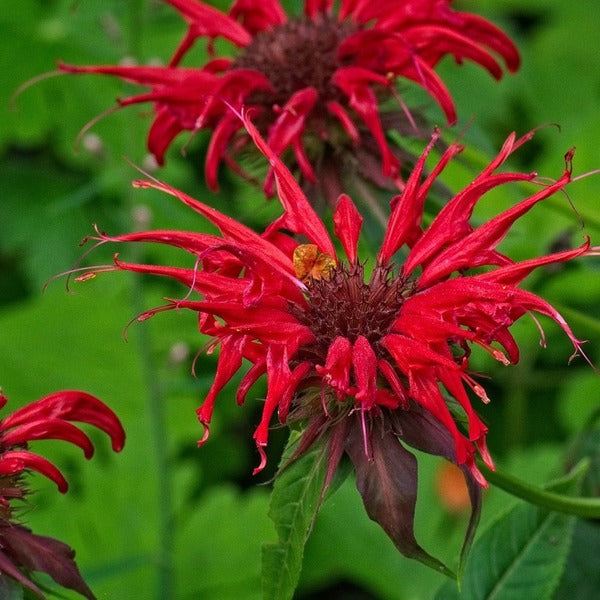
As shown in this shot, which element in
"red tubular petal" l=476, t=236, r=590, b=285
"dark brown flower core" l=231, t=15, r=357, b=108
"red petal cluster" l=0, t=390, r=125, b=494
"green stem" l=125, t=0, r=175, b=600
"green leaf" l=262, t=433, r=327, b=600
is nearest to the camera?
"green leaf" l=262, t=433, r=327, b=600

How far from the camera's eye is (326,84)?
68.4 inches

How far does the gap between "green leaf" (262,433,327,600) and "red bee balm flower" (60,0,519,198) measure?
546 millimetres

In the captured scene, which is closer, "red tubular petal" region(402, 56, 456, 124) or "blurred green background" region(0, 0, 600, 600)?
"red tubular petal" region(402, 56, 456, 124)

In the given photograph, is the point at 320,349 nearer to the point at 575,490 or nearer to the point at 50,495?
the point at 575,490

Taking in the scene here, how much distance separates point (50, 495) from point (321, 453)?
158 cm

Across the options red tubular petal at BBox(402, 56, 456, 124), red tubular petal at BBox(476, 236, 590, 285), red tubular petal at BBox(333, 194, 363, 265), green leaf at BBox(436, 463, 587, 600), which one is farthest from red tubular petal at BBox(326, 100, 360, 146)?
green leaf at BBox(436, 463, 587, 600)

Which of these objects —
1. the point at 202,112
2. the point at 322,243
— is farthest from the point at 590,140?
the point at 322,243

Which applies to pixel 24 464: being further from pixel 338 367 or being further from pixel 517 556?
pixel 517 556

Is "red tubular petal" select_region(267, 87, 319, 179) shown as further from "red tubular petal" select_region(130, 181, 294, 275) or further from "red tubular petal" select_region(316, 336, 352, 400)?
"red tubular petal" select_region(316, 336, 352, 400)

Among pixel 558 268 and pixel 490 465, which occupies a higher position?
pixel 558 268

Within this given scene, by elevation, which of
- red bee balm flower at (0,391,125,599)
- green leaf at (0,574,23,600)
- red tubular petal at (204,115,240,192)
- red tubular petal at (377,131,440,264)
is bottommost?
green leaf at (0,574,23,600)

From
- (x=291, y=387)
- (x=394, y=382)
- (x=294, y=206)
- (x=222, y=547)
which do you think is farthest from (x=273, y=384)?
(x=222, y=547)

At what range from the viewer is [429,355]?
1161 millimetres

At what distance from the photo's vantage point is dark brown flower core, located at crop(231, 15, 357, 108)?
5.73 feet
